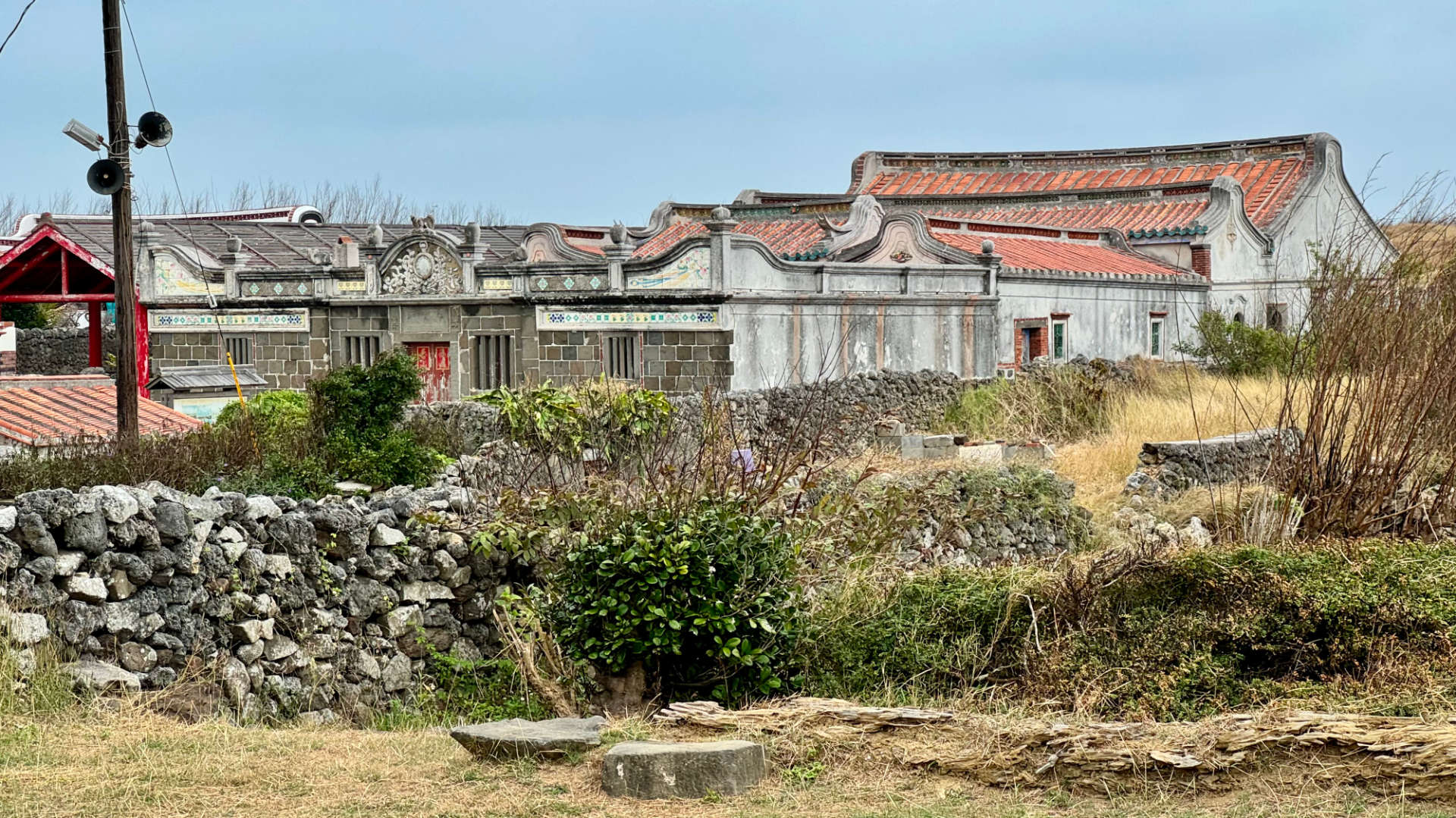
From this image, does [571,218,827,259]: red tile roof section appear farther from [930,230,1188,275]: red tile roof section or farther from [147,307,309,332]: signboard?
[147,307,309,332]: signboard

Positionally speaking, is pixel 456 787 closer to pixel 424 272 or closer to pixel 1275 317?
pixel 424 272

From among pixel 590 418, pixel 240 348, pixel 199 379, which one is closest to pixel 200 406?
pixel 199 379

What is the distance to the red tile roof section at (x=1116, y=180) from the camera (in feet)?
114

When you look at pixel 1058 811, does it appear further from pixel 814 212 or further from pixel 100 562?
pixel 814 212

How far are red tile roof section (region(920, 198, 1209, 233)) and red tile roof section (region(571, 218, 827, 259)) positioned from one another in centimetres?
508

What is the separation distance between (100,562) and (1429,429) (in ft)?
29.5

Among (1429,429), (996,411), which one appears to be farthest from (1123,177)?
(1429,429)

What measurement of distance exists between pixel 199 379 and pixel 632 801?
16.4m

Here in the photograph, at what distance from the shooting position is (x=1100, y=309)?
2895cm

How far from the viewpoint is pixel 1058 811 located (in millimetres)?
6656

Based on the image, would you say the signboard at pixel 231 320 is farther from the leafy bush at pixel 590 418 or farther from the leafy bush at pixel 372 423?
the leafy bush at pixel 372 423

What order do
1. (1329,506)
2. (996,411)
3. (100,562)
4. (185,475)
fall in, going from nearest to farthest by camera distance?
(100,562) → (1329,506) → (185,475) → (996,411)

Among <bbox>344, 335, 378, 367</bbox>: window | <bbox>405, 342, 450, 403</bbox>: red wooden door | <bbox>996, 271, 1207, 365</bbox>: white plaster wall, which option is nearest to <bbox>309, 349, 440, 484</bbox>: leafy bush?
<bbox>405, 342, 450, 403</bbox>: red wooden door

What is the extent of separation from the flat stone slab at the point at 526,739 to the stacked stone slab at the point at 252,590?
7.28 ft
